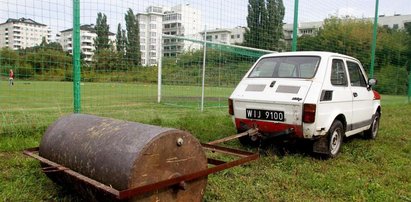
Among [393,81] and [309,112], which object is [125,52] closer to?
[309,112]

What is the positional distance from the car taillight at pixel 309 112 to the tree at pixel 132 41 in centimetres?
392

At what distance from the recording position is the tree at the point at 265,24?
10.8m

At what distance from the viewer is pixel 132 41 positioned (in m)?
7.12

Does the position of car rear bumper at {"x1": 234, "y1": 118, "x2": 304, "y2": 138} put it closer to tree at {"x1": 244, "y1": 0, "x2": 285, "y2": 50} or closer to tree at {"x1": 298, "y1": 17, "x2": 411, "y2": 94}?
tree at {"x1": 244, "y1": 0, "x2": 285, "y2": 50}

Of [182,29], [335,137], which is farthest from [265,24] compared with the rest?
[335,137]

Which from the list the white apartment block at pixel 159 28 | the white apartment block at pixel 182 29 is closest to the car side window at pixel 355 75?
the white apartment block at pixel 159 28

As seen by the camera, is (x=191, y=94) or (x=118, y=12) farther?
(x=191, y=94)

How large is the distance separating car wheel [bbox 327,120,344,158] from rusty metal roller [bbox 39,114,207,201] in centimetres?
281

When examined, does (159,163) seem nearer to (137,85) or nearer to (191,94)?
(137,85)

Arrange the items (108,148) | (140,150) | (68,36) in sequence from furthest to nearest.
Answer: (68,36) < (108,148) < (140,150)

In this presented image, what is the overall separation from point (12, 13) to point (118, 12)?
1.79 meters

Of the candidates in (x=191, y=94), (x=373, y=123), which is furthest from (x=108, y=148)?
(x=191, y=94)

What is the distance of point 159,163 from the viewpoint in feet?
8.54

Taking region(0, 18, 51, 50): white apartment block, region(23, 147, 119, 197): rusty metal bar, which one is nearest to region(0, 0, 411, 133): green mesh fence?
region(0, 18, 51, 50): white apartment block
